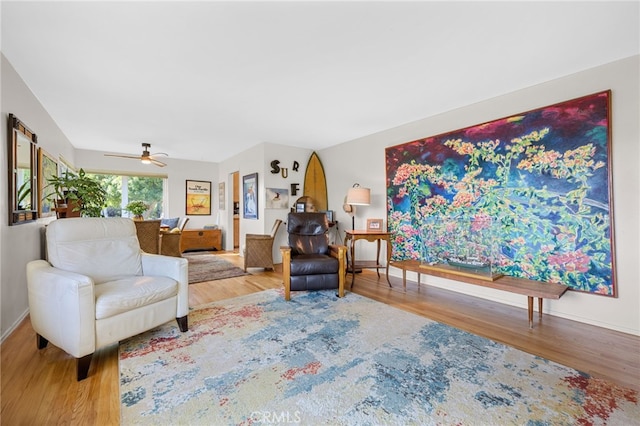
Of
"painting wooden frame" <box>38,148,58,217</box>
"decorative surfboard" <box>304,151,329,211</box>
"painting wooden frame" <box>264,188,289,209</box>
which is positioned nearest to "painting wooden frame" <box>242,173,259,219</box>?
"painting wooden frame" <box>264,188,289,209</box>

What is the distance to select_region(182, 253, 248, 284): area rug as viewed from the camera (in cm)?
405

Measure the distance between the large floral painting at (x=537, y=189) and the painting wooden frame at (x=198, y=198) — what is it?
5.61 m

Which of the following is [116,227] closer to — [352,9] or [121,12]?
[121,12]

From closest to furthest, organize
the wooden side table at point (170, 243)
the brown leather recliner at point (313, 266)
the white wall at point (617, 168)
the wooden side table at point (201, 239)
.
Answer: the white wall at point (617, 168), the brown leather recliner at point (313, 266), the wooden side table at point (170, 243), the wooden side table at point (201, 239)

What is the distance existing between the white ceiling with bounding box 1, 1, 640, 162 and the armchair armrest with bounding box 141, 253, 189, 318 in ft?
5.64

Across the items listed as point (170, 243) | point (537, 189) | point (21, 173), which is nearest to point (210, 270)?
point (170, 243)

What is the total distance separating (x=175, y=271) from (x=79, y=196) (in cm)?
149

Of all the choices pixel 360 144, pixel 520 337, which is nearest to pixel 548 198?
pixel 520 337

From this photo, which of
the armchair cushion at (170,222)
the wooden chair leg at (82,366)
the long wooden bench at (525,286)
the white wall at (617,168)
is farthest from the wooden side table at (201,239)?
the white wall at (617,168)

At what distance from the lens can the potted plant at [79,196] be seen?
2664mm

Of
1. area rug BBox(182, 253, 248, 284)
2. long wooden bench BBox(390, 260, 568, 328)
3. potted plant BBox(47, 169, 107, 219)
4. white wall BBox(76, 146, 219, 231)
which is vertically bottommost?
area rug BBox(182, 253, 248, 284)

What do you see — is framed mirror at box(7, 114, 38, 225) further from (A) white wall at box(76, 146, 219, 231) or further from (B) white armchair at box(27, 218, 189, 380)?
(A) white wall at box(76, 146, 219, 231)

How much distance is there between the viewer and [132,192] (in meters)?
6.34

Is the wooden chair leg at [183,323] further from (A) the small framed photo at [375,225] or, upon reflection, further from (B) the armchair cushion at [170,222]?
(B) the armchair cushion at [170,222]
